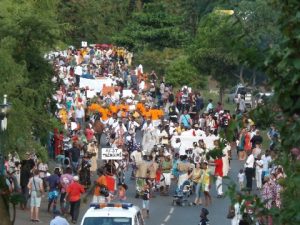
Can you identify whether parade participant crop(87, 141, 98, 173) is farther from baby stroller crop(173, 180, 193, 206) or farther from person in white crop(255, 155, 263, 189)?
person in white crop(255, 155, 263, 189)

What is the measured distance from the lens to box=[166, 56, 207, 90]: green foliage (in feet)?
216

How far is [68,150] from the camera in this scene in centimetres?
3756

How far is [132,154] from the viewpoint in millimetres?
37531

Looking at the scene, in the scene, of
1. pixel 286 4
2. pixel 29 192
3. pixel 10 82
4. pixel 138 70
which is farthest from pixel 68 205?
pixel 138 70

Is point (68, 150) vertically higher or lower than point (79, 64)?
lower

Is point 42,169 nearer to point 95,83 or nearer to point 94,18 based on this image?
point 95,83

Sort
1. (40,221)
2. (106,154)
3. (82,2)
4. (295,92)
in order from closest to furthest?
(295,92), (40,221), (106,154), (82,2)

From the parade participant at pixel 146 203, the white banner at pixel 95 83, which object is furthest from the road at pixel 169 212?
the white banner at pixel 95 83

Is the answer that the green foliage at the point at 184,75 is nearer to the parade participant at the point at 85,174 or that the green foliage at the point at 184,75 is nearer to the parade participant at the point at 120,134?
the parade participant at the point at 120,134

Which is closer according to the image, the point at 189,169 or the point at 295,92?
the point at 295,92

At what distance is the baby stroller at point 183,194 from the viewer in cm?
3334

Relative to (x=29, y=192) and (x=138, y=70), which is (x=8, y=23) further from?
(x=138, y=70)

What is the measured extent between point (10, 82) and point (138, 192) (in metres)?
5.92

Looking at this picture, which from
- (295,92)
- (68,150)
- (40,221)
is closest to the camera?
(295,92)
